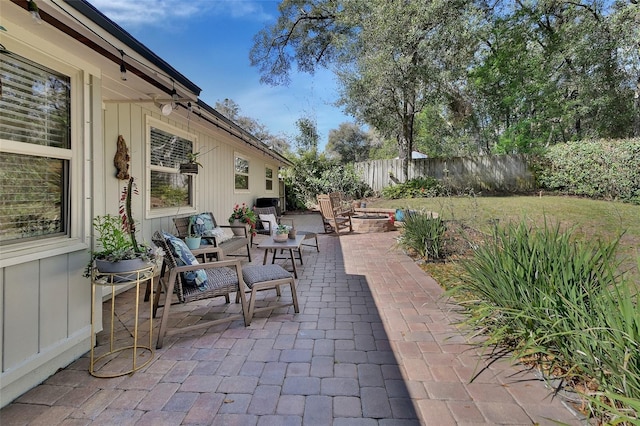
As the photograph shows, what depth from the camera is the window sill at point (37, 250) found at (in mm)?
1707

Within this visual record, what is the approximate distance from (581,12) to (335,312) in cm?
1538

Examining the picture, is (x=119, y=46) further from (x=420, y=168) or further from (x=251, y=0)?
(x=420, y=168)

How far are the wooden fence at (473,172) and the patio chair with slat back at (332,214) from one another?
5518 mm

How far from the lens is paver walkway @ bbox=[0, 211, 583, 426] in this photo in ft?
5.19

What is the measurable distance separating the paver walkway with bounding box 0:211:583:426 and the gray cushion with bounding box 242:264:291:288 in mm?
371

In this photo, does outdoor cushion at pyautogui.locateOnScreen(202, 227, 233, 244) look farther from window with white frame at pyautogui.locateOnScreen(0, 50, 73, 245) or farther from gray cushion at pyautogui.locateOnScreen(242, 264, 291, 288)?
window with white frame at pyautogui.locateOnScreen(0, 50, 73, 245)

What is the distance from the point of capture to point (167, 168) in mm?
4684

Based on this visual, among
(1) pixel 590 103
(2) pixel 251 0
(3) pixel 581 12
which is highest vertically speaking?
(3) pixel 581 12

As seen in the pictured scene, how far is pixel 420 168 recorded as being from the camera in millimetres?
12867

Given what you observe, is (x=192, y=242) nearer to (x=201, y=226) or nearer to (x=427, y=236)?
(x=201, y=226)

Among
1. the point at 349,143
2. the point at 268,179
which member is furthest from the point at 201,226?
the point at 349,143

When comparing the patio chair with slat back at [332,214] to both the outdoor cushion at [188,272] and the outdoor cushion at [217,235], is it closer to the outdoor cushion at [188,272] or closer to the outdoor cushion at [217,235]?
the outdoor cushion at [217,235]

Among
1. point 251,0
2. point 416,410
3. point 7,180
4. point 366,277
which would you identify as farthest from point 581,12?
point 7,180

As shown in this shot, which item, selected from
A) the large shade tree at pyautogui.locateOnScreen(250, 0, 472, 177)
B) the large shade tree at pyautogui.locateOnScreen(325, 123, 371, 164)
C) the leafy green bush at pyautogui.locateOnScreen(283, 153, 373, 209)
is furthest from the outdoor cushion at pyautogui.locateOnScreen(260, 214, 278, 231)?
the large shade tree at pyautogui.locateOnScreen(325, 123, 371, 164)
